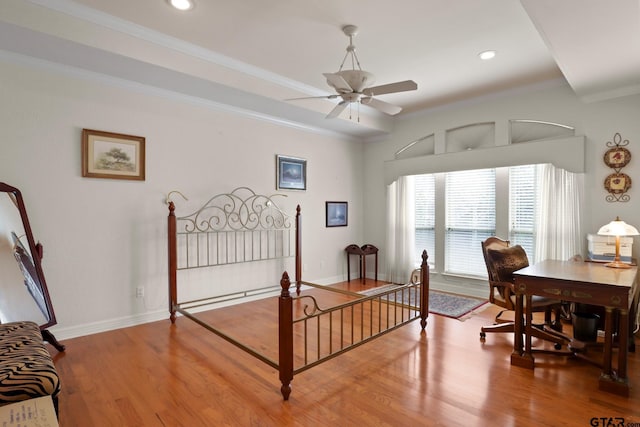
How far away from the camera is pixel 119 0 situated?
2588 millimetres

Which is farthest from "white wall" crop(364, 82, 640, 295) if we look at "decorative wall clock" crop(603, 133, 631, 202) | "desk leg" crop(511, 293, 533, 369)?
"desk leg" crop(511, 293, 533, 369)

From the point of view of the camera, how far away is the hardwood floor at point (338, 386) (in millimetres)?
2059

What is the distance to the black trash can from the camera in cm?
299

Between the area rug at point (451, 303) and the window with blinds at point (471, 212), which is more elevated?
the window with blinds at point (471, 212)

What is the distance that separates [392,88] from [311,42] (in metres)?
0.97

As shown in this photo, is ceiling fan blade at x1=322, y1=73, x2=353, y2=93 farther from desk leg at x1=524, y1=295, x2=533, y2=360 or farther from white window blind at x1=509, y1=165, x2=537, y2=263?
white window blind at x1=509, y1=165, x2=537, y2=263

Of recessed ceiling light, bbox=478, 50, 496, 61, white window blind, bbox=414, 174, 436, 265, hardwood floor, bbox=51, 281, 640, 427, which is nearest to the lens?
hardwood floor, bbox=51, 281, 640, 427

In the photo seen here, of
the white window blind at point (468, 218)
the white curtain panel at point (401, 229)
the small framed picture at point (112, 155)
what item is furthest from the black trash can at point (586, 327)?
the small framed picture at point (112, 155)

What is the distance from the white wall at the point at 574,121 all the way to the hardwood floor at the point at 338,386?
176 cm

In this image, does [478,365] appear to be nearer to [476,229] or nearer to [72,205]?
[476,229]

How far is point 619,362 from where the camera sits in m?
2.35

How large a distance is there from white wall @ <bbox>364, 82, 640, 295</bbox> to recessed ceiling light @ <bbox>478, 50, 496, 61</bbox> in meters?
1.26

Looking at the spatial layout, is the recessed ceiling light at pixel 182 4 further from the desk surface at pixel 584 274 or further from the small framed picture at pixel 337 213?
the small framed picture at pixel 337 213

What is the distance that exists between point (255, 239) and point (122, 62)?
265cm
